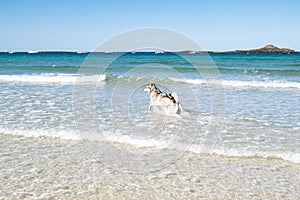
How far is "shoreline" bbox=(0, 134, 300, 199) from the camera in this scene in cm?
502

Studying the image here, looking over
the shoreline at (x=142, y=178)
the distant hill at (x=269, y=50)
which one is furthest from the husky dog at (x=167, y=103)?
the distant hill at (x=269, y=50)

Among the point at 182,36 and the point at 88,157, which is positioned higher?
the point at 182,36

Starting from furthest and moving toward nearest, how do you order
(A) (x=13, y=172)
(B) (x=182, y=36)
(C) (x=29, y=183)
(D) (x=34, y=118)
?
(D) (x=34, y=118)
(B) (x=182, y=36)
(A) (x=13, y=172)
(C) (x=29, y=183)

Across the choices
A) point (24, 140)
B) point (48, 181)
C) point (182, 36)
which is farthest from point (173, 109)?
point (48, 181)

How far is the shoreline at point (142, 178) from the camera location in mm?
5023

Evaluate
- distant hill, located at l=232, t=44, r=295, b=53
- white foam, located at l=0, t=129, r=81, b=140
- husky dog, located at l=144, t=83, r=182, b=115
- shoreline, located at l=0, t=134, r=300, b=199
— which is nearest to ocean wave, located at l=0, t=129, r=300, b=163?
white foam, located at l=0, t=129, r=81, b=140

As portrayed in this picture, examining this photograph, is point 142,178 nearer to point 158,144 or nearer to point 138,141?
point 158,144

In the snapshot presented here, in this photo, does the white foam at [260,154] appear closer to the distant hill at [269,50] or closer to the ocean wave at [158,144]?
the ocean wave at [158,144]

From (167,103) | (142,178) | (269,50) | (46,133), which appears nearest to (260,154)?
(142,178)

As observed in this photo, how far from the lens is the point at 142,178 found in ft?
18.6

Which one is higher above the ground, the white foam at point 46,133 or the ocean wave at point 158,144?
the white foam at point 46,133

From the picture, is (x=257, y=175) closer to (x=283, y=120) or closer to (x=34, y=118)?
(x=283, y=120)

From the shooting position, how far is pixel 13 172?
579 centimetres

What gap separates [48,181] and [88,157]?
1.38 meters
